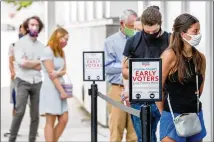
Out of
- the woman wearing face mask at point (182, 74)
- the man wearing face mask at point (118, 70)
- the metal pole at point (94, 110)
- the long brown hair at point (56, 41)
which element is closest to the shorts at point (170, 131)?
the woman wearing face mask at point (182, 74)

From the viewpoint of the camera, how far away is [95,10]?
539 inches

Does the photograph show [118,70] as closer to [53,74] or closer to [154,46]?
[53,74]

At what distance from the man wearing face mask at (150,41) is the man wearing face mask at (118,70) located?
113 cm

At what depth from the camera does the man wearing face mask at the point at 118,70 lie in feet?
23.8

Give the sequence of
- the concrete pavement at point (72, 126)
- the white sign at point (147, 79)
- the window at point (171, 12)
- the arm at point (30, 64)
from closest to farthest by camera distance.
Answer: the white sign at point (147, 79)
the arm at point (30, 64)
the window at point (171, 12)
the concrete pavement at point (72, 126)

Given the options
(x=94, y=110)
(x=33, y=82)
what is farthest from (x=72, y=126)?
(x=94, y=110)

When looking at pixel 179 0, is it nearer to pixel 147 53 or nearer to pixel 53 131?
pixel 53 131

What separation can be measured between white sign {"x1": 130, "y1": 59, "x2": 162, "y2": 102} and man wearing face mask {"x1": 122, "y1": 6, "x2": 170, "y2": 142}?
124cm

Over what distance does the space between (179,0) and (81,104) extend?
19.9 ft

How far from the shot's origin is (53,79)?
781cm

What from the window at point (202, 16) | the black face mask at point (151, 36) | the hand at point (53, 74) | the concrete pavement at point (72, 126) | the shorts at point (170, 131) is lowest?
the concrete pavement at point (72, 126)

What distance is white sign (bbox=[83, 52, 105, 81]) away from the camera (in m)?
6.71

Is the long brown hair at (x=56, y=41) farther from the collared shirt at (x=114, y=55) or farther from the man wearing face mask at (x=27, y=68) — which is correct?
the man wearing face mask at (x=27, y=68)

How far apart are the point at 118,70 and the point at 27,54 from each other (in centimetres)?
183
